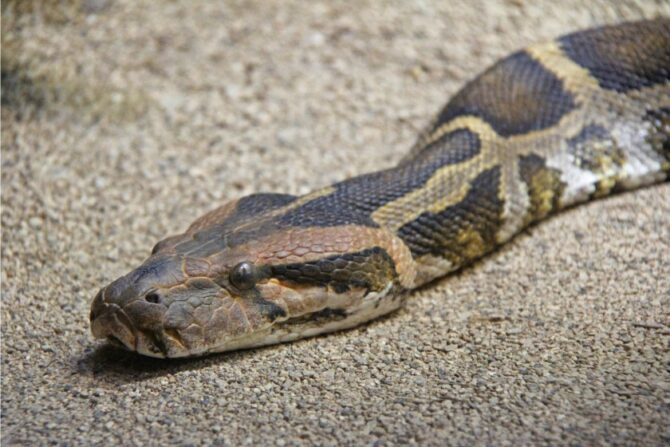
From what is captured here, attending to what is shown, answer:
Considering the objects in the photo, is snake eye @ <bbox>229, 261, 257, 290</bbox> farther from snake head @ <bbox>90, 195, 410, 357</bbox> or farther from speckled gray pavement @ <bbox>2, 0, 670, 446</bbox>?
speckled gray pavement @ <bbox>2, 0, 670, 446</bbox>

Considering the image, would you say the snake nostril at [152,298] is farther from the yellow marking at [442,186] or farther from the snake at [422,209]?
the yellow marking at [442,186]

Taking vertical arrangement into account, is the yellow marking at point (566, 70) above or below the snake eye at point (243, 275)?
above

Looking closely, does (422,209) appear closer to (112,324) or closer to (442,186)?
(442,186)

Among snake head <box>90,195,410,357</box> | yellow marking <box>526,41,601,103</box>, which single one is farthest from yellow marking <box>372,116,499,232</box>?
yellow marking <box>526,41,601,103</box>

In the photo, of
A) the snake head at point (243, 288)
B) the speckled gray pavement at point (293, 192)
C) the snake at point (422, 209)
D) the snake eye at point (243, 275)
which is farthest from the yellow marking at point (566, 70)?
the snake eye at point (243, 275)

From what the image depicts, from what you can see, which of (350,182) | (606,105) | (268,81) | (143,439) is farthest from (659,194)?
(143,439)

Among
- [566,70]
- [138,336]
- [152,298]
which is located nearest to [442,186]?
[566,70]

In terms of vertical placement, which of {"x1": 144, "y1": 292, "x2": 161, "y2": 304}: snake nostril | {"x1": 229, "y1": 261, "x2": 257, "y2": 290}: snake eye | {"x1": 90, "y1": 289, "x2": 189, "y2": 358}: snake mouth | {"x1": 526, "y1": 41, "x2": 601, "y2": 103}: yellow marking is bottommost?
{"x1": 90, "y1": 289, "x2": 189, "y2": 358}: snake mouth
